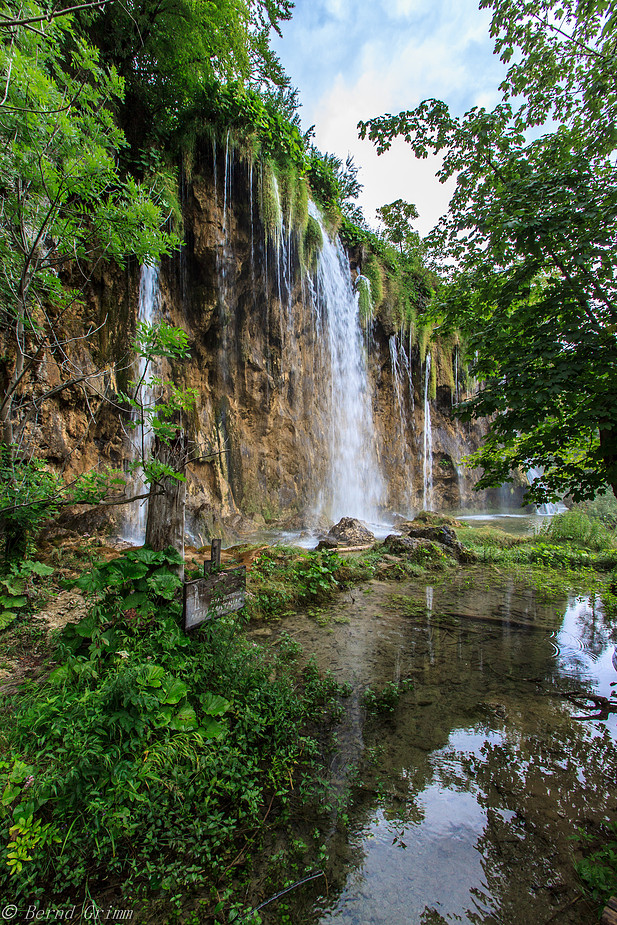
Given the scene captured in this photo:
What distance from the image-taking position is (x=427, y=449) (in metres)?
22.3

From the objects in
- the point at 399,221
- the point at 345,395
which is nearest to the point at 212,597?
the point at 345,395

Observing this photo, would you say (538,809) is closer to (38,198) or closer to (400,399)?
(38,198)

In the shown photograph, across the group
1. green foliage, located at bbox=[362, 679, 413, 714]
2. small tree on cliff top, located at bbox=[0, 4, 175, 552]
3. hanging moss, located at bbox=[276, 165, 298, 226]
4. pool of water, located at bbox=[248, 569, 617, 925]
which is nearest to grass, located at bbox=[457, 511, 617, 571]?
pool of water, located at bbox=[248, 569, 617, 925]

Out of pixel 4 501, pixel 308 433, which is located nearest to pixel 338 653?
pixel 4 501

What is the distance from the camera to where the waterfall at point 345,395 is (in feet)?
52.6

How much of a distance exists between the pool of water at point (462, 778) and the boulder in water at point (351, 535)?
188 inches

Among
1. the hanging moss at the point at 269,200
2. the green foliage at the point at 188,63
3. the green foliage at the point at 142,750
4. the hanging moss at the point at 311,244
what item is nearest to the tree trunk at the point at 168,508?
the green foliage at the point at 142,750

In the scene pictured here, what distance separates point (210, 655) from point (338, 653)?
1.79m

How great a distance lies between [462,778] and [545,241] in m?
4.21

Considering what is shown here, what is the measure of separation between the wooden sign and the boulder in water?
6327 millimetres

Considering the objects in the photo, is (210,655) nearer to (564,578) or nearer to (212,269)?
(564,578)

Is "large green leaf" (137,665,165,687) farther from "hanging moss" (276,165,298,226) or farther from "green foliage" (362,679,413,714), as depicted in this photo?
"hanging moss" (276,165,298,226)

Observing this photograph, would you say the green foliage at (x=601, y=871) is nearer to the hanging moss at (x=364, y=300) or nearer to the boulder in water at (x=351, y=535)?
the boulder in water at (x=351, y=535)

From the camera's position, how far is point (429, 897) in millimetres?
1915
